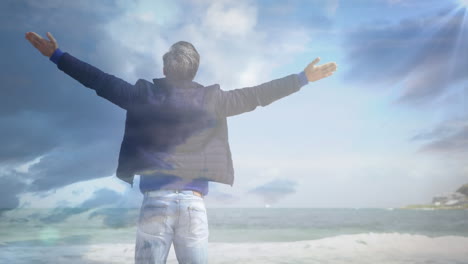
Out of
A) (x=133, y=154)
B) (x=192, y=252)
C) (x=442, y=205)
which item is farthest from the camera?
(x=442, y=205)

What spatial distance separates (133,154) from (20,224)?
31.7 ft

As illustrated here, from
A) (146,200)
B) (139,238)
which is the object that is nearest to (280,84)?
(146,200)

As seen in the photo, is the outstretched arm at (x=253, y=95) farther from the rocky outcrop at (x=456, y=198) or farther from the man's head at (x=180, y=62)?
the rocky outcrop at (x=456, y=198)

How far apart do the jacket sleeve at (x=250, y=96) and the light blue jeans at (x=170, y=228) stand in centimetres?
39

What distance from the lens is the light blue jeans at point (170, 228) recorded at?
1.24 meters

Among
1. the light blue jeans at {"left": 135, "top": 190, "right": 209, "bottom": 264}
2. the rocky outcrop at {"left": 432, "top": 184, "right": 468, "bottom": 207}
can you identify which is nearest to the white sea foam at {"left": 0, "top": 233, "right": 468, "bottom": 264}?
the light blue jeans at {"left": 135, "top": 190, "right": 209, "bottom": 264}

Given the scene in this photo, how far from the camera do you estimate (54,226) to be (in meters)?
9.71

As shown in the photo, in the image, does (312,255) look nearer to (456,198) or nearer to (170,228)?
(170,228)

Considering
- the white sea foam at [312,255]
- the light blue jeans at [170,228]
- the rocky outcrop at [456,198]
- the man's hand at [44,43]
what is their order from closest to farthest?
the light blue jeans at [170,228]
the man's hand at [44,43]
the white sea foam at [312,255]
the rocky outcrop at [456,198]

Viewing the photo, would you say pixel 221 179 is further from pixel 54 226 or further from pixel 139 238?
pixel 54 226

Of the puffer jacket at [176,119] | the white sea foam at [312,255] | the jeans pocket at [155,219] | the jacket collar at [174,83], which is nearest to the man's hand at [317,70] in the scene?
the puffer jacket at [176,119]

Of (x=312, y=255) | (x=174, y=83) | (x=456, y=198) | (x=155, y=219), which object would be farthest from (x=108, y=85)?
(x=456, y=198)

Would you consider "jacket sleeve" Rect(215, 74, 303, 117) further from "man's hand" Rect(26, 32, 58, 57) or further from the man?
"man's hand" Rect(26, 32, 58, 57)

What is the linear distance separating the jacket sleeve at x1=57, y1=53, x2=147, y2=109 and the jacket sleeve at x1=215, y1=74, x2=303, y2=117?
318mm
